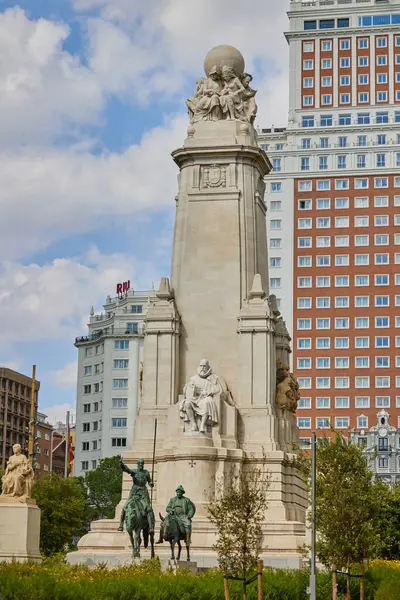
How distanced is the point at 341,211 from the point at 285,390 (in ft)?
295

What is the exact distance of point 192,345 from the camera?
169 feet

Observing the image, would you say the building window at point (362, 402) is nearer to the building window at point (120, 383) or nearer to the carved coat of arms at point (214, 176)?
the building window at point (120, 383)

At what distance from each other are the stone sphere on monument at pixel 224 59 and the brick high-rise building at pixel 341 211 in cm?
8121

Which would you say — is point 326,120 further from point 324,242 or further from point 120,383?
point 120,383

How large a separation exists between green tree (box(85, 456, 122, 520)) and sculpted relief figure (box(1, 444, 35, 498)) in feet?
199

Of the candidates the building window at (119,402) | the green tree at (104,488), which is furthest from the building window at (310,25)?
the green tree at (104,488)

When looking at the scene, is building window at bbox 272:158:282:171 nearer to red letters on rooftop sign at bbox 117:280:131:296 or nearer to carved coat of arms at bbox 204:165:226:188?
red letters on rooftop sign at bbox 117:280:131:296

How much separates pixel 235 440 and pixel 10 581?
2263cm

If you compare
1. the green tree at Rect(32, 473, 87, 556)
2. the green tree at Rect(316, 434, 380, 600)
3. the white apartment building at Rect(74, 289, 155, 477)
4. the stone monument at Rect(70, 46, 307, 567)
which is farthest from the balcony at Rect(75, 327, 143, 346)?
the green tree at Rect(316, 434, 380, 600)

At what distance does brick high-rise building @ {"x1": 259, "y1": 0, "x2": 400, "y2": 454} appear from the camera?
134875 mm

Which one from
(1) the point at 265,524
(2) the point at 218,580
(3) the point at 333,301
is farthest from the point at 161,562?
(3) the point at 333,301

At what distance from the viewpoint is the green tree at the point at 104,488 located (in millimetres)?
108562

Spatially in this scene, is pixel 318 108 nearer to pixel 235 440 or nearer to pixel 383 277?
pixel 383 277

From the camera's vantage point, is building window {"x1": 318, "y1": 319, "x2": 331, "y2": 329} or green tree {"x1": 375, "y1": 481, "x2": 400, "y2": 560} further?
building window {"x1": 318, "y1": 319, "x2": 331, "y2": 329}
